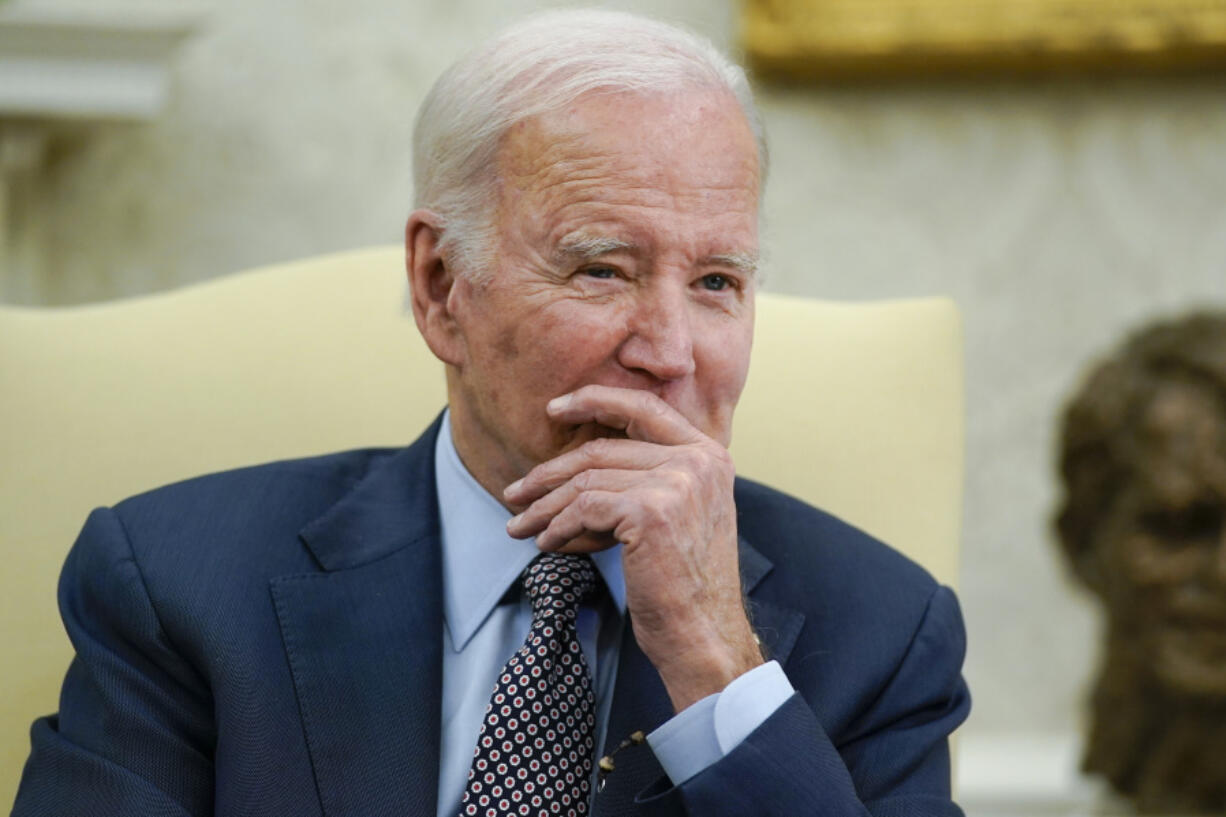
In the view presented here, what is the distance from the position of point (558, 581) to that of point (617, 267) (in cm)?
34

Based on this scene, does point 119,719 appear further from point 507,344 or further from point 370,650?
point 507,344

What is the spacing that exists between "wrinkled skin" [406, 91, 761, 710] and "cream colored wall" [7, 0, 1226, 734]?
133 centimetres

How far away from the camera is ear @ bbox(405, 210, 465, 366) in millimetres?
1648

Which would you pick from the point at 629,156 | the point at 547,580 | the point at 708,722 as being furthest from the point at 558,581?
the point at 629,156

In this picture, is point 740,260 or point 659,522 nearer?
point 659,522

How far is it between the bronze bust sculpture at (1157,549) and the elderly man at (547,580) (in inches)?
33.2

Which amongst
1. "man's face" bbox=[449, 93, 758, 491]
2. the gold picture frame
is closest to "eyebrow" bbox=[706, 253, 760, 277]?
"man's face" bbox=[449, 93, 758, 491]

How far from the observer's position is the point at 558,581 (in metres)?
1.54

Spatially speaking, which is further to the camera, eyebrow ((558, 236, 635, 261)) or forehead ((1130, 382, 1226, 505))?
forehead ((1130, 382, 1226, 505))

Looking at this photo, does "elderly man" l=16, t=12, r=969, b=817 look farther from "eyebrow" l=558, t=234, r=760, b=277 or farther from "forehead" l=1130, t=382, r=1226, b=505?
"forehead" l=1130, t=382, r=1226, b=505

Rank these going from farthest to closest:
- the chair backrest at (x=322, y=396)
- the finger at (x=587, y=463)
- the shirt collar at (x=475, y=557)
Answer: the chair backrest at (x=322, y=396) < the shirt collar at (x=475, y=557) < the finger at (x=587, y=463)

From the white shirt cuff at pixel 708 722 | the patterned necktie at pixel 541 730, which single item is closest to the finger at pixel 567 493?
the patterned necktie at pixel 541 730

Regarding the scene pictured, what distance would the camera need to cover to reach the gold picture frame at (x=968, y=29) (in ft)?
9.11

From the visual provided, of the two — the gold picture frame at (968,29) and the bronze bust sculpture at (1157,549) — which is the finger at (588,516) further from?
the gold picture frame at (968,29)
